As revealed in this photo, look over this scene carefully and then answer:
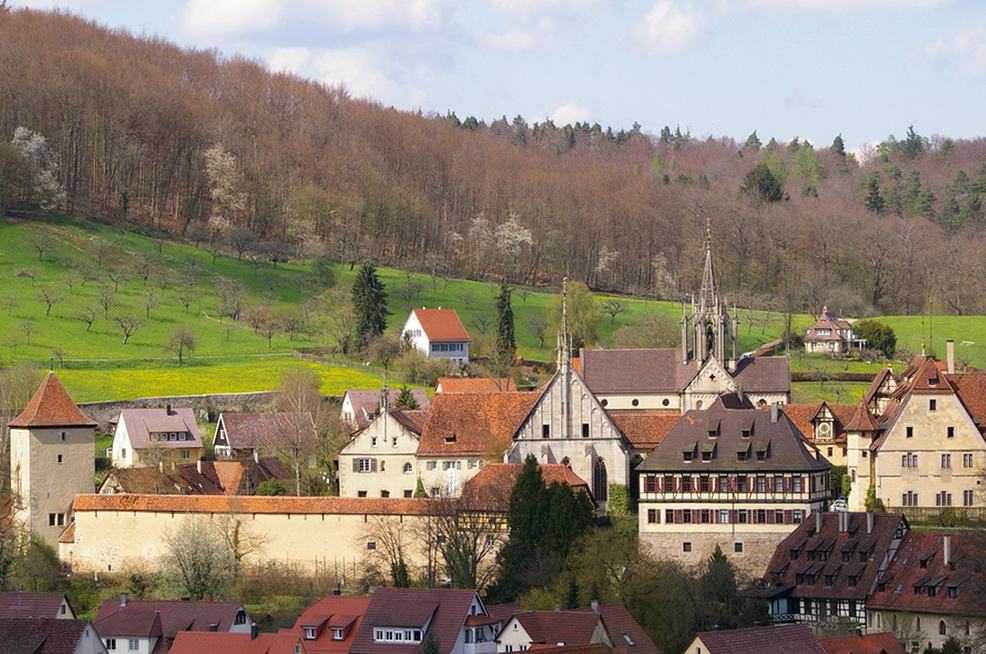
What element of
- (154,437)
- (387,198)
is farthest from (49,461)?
(387,198)

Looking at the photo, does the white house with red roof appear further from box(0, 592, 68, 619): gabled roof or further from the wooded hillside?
box(0, 592, 68, 619): gabled roof

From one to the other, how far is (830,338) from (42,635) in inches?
2987

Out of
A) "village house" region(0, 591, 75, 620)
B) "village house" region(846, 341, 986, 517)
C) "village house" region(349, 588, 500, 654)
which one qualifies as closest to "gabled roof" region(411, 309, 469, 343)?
"village house" region(846, 341, 986, 517)

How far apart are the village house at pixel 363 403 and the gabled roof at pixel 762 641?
39045 mm

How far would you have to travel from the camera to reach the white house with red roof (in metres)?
117

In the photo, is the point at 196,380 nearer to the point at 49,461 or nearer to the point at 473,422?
the point at 49,461

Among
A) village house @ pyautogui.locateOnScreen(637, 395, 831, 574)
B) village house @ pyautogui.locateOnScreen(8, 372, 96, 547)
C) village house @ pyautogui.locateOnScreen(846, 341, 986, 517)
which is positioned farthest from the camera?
village house @ pyautogui.locateOnScreen(8, 372, 96, 547)

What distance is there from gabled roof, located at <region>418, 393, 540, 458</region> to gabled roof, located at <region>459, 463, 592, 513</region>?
3317 mm

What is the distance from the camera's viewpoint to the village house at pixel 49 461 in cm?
7419

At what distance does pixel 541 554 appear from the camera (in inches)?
2584

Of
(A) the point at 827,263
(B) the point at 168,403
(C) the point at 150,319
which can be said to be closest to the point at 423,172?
(A) the point at 827,263

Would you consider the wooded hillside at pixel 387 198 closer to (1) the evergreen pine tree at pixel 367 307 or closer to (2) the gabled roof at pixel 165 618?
(1) the evergreen pine tree at pixel 367 307

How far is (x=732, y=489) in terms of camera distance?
6856 centimetres

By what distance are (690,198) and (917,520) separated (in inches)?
4432
